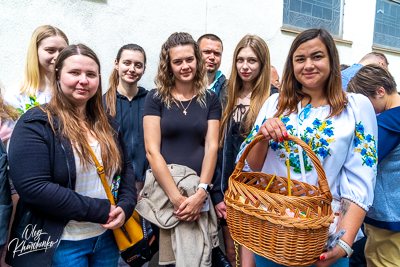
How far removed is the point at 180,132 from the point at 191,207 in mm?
557

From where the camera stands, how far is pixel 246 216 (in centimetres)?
119

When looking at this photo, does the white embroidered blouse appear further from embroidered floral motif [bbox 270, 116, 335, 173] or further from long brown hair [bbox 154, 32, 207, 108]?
long brown hair [bbox 154, 32, 207, 108]

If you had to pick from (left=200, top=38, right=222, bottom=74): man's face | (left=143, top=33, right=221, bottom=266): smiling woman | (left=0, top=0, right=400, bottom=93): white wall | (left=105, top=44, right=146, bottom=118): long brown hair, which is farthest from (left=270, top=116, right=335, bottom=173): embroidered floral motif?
(left=0, top=0, right=400, bottom=93): white wall

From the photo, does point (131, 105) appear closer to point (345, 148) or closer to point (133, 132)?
point (133, 132)

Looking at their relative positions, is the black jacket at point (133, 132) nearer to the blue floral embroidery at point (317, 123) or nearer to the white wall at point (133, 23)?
the white wall at point (133, 23)

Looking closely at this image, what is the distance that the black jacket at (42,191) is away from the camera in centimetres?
133

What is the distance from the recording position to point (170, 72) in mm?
2242

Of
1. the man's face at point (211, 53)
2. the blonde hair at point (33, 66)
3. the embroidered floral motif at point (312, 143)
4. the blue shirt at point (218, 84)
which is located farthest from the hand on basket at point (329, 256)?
the blonde hair at point (33, 66)

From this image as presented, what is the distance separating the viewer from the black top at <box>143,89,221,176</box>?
2.05 meters

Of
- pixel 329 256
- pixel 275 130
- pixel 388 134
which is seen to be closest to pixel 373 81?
pixel 388 134

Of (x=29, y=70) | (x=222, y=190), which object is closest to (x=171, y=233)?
(x=222, y=190)

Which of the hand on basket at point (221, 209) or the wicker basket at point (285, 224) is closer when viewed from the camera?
the wicker basket at point (285, 224)

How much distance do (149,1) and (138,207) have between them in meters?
2.87

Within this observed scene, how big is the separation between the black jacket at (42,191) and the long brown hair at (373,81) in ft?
6.50
